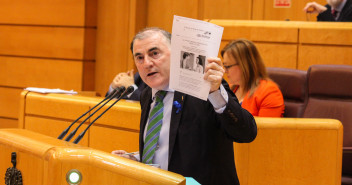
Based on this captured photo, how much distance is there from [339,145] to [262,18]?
2.99 m

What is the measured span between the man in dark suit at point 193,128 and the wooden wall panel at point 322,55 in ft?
7.64

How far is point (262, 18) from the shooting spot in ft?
17.6

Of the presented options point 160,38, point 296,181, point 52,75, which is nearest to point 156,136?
point 160,38

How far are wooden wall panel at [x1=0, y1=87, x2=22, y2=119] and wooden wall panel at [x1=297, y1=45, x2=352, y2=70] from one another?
362 cm

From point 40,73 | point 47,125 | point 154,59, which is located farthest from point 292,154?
point 40,73

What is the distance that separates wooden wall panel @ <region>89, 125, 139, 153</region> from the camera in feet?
10.7

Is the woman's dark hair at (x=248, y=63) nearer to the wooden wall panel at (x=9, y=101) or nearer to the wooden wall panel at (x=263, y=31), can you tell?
the wooden wall panel at (x=263, y=31)

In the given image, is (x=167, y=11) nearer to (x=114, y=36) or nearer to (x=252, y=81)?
(x=114, y=36)

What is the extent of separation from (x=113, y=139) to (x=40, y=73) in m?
3.19

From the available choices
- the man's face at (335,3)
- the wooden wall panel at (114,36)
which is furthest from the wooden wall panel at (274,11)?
the wooden wall panel at (114,36)

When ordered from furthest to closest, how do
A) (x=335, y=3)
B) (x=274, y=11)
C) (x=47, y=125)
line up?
(x=274, y=11)
(x=335, y=3)
(x=47, y=125)

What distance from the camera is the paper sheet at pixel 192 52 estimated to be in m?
1.66

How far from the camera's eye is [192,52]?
1.70 metres

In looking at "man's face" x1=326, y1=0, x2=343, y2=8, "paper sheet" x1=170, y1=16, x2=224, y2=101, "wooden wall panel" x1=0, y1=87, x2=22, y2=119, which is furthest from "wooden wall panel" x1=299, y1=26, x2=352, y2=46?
"wooden wall panel" x1=0, y1=87, x2=22, y2=119
